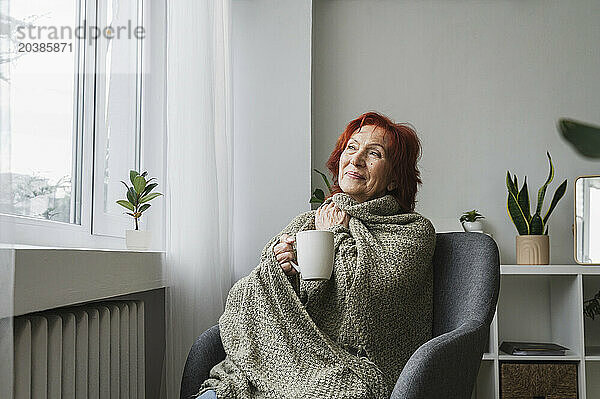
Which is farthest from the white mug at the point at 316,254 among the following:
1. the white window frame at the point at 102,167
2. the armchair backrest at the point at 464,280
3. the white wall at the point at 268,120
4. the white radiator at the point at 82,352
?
the white wall at the point at 268,120

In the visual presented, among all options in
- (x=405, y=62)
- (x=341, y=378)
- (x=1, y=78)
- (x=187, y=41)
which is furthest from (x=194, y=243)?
(x=405, y=62)

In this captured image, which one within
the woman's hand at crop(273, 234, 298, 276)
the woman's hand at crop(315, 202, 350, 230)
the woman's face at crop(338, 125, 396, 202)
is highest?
the woman's face at crop(338, 125, 396, 202)

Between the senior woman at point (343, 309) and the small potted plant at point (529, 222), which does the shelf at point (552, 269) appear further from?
the senior woman at point (343, 309)

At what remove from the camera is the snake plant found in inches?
120

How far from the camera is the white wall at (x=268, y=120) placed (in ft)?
10.1

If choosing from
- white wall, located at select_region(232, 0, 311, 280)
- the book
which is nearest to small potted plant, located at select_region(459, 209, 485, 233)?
the book

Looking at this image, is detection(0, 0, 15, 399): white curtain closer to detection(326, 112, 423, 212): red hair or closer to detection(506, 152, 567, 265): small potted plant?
detection(326, 112, 423, 212): red hair

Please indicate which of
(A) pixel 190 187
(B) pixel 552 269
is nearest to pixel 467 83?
(B) pixel 552 269

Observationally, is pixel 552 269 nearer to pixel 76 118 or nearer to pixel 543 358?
pixel 543 358

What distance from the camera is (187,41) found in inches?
91.1

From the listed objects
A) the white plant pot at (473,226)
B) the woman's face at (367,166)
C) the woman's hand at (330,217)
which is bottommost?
the white plant pot at (473,226)

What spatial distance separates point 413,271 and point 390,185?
33cm

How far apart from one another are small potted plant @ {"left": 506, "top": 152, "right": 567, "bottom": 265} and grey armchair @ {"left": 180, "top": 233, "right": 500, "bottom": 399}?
1.17m

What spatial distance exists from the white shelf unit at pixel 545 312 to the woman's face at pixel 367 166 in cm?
121
